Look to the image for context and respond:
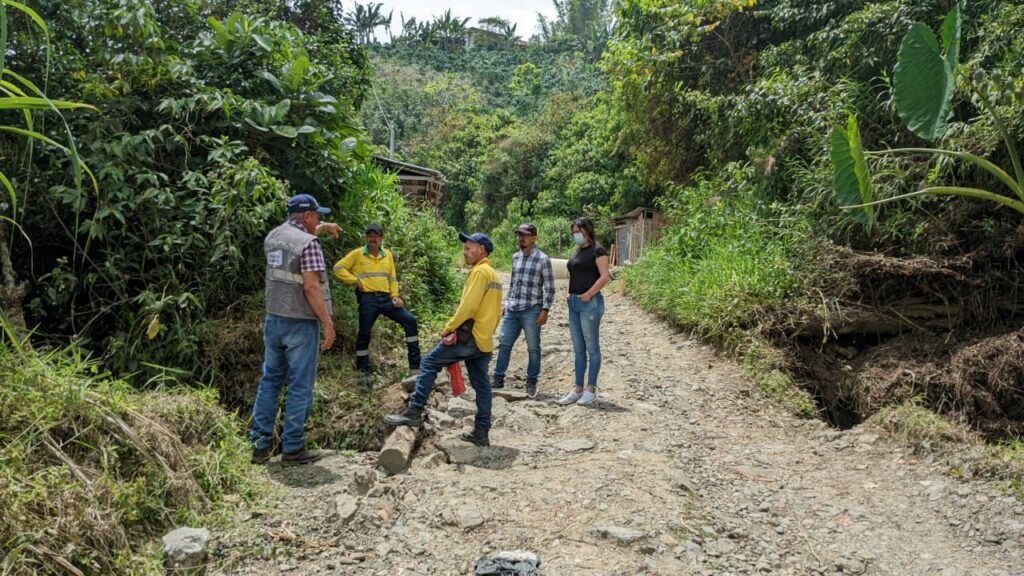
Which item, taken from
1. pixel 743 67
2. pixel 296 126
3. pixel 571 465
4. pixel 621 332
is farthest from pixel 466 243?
pixel 743 67

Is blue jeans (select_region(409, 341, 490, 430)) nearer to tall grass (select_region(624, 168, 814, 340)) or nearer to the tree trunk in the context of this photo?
the tree trunk

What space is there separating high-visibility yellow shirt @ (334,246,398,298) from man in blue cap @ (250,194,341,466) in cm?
167

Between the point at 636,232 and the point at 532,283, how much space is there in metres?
11.8

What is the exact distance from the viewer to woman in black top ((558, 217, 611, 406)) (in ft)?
19.9

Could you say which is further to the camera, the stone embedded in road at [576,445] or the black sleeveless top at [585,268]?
the black sleeveless top at [585,268]

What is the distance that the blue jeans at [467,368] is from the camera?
190 inches

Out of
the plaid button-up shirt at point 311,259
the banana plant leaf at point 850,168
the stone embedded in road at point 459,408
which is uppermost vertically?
the banana plant leaf at point 850,168

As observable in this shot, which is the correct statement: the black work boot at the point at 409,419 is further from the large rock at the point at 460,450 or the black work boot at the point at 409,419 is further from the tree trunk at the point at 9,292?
the tree trunk at the point at 9,292

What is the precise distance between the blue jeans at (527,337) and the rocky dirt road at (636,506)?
537 millimetres

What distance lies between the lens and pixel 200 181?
592cm

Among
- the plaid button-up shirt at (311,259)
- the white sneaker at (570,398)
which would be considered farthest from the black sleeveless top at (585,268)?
the plaid button-up shirt at (311,259)

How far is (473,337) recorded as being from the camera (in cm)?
484

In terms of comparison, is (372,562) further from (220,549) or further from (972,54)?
(972,54)

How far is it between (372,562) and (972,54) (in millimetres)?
8284
